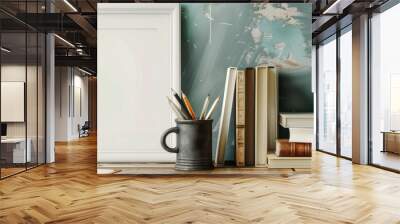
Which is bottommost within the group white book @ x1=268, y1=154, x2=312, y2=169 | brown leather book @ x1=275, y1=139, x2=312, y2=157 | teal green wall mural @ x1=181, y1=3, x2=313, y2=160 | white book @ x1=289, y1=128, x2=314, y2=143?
white book @ x1=268, y1=154, x2=312, y2=169

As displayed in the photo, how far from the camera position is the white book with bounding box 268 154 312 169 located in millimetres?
3879

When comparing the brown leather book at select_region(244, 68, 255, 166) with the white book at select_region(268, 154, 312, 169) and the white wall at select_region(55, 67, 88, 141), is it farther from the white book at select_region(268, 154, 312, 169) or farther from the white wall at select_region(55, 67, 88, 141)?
the white wall at select_region(55, 67, 88, 141)

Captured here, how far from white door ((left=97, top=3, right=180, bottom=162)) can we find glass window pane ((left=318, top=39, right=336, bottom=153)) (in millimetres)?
4753

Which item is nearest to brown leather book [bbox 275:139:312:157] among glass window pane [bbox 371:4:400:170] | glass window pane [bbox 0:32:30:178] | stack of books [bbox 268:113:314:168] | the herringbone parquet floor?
stack of books [bbox 268:113:314:168]

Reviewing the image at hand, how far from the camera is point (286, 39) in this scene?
400cm

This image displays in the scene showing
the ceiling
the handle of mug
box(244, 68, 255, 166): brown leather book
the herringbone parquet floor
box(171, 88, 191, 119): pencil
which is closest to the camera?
the herringbone parquet floor

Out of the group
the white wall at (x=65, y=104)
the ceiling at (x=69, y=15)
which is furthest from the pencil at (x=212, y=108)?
the white wall at (x=65, y=104)

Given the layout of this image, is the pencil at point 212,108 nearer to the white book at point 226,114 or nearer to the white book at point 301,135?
the white book at point 226,114

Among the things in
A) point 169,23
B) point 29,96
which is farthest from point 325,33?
point 29,96

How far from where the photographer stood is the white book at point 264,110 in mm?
3850

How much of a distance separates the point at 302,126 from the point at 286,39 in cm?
88

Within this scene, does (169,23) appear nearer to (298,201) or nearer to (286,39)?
(286,39)

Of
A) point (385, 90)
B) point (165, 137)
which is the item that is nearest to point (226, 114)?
point (165, 137)

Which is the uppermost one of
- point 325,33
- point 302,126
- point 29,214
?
point 325,33
